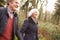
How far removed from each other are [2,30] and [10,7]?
28 centimetres

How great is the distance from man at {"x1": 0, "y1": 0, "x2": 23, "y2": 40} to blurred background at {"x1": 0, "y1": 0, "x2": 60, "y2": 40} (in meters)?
1.91

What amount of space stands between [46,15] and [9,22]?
96.2 inches

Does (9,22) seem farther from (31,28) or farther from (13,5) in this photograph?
(31,28)

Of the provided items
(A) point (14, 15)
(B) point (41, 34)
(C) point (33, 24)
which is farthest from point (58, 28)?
(A) point (14, 15)

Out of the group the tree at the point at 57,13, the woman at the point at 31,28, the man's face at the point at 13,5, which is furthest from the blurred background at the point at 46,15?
the man's face at the point at 13,5

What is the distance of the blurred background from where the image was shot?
14.3 ft

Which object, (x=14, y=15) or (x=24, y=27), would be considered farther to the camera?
(x=24, y=27)

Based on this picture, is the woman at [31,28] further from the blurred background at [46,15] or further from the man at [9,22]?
the man at [9,22]

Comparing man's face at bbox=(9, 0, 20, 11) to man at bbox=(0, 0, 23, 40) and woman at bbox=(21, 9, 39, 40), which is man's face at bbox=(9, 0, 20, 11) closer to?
man at bbox=(0, 0, 23, 40)

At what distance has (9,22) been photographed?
7.27ft

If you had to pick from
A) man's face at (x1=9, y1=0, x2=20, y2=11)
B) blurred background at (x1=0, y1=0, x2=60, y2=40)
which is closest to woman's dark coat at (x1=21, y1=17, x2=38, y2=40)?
blurred background at (x1=0, y1=0, x2=60, y2=40)

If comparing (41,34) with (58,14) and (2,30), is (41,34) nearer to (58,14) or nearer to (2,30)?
(58,14)

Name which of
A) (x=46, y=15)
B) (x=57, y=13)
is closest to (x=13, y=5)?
(x=46, y=15)

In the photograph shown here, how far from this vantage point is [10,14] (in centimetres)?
227
